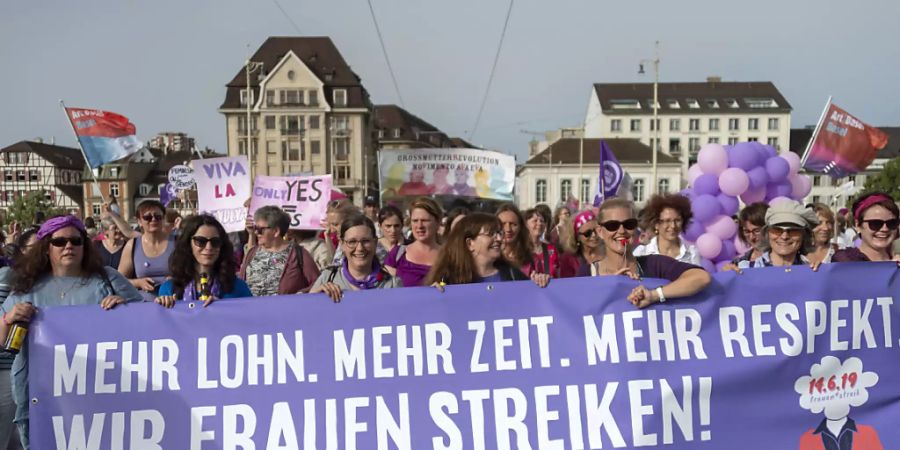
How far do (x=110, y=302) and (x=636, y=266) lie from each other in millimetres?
2883

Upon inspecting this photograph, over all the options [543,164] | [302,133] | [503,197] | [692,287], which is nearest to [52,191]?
[302,133]

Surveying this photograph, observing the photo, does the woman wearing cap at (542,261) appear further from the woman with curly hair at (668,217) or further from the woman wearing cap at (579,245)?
the woman with curly hair at (668,217)

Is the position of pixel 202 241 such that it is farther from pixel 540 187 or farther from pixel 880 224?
pixel 540 187

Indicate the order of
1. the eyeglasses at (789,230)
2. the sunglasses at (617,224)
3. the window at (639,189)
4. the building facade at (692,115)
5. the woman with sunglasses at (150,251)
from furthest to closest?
the building facade at (692,115)
the window at (639,189)
the woman with sunglasses at (150,251)
the eyeglasses at (789,230)
the sunglasses at (617,224)

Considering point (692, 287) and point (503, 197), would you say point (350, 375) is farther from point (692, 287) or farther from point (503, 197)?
point (503, 197)

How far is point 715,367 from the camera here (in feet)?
13.9

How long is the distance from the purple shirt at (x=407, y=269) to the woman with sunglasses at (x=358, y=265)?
621mm

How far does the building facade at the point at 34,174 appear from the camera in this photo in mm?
92750

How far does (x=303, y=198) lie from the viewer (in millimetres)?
9422

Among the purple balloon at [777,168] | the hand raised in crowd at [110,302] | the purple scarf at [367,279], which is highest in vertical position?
the purple balloon at [777,168]

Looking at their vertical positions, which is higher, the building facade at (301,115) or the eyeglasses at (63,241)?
the building facade at (301,115)

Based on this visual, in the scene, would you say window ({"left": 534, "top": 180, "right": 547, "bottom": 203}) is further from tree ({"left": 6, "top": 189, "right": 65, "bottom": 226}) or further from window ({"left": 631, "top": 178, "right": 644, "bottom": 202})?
tree ({"left": 6, "top": 189, "right": 65, "bottom": 226})

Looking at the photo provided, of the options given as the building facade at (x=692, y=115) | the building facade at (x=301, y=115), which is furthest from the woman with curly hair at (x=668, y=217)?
the building facade at (x=692, y=115)

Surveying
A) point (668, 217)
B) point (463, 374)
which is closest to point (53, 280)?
point (463, 374)
